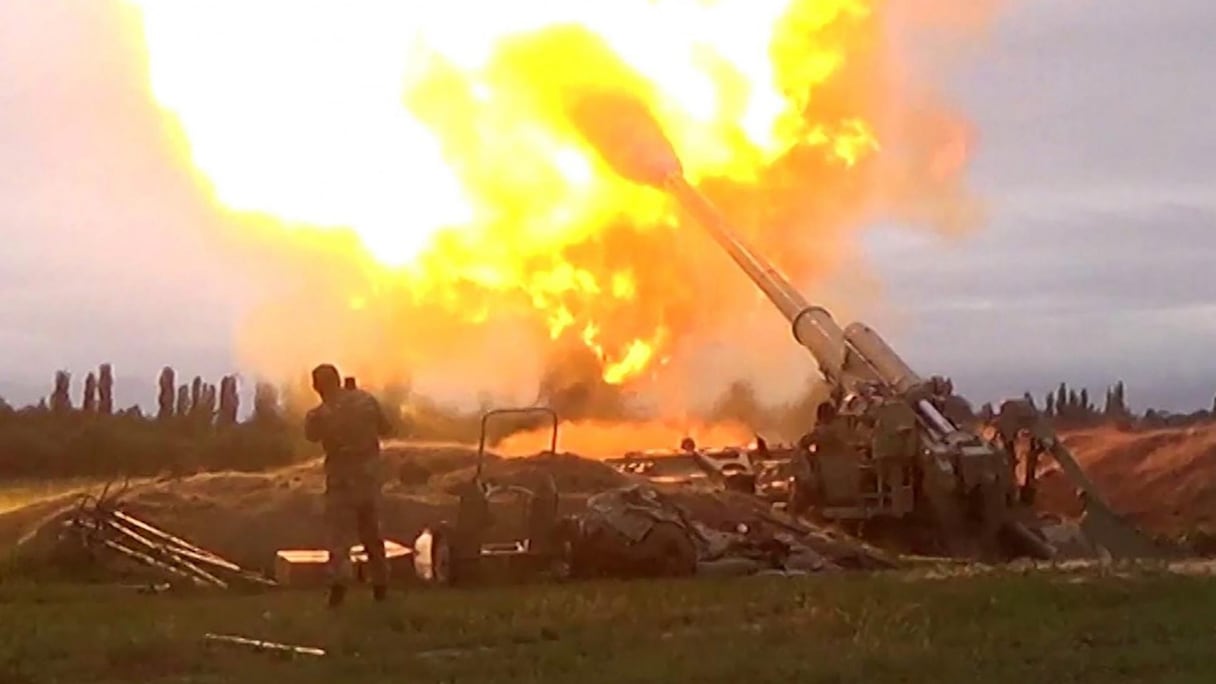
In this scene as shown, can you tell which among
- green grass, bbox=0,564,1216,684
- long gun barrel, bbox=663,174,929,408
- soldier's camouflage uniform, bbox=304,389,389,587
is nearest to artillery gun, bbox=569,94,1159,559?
long gun barrel, bbox=663,174,929,408

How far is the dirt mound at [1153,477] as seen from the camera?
3488 centimetres

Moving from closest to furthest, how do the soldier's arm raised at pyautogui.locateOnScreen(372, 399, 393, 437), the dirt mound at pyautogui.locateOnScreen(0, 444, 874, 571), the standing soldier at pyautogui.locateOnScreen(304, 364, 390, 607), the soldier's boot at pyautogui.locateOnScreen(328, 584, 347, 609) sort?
the soldier's boot at pyautogui.locateOnScreen(328, 584, 347, 609) → the standing soldier at pyautogui.locateOnScreen(304, 364, 390, 607) → the soldier's arm raised at pyautogui.locateOnScreen(372, 399, 393, 437) → the dirt mound at pyautogui.locateOnScreen(0, 444, 874, 571)

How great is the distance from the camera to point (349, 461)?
16359 mm

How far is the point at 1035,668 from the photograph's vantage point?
12117 mm

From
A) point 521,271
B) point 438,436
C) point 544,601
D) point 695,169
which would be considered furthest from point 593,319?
point 544,601

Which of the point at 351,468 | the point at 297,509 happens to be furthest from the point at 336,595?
the point at 297,509

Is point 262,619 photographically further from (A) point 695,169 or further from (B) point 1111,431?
(B) point 1111,431

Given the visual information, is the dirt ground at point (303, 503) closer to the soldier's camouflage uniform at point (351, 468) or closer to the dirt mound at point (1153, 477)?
the dirt mound at point (1153, 477)

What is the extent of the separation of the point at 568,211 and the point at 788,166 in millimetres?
3861

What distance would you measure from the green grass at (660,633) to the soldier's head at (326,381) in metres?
1.83

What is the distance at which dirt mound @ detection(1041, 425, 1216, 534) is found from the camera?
114 feet

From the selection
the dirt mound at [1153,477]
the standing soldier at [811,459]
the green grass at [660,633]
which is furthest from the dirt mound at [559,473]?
the dirt mound at [1153,477]

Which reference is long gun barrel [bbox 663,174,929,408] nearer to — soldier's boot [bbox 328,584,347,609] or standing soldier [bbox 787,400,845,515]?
standing soldier [bbox 787,400,845,515]

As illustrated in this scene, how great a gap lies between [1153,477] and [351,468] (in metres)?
27.3
